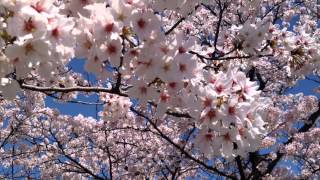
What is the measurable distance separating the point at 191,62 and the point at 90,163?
998 centimetres

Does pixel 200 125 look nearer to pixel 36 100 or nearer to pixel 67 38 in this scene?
pixel 67 38

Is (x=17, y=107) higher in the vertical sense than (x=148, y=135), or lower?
higher

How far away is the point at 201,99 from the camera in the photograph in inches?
113

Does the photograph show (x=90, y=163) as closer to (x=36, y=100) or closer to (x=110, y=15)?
(x=36, y=100)

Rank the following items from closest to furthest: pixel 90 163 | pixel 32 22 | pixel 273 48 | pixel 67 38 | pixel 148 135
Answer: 1. pixel 32 22
2. pixel 67 38
3. pixel 273 48
4. pixel 148 135
5. pixel 90 163

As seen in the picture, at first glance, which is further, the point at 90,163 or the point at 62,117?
the point at 90,163

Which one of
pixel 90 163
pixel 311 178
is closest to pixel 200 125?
pixel 311 178

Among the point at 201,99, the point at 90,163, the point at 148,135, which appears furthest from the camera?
the point at 90,163

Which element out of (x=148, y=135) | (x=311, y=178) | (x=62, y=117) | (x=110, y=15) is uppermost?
(x=62, y=117)

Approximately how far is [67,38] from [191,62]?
0.72 meters

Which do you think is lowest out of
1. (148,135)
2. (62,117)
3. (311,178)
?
(311,178)

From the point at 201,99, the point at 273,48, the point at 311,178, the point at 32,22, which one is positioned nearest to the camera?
the point at 32,22

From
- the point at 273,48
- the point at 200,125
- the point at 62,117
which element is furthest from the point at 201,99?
the point at 62,117

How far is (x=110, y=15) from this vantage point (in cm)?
279
